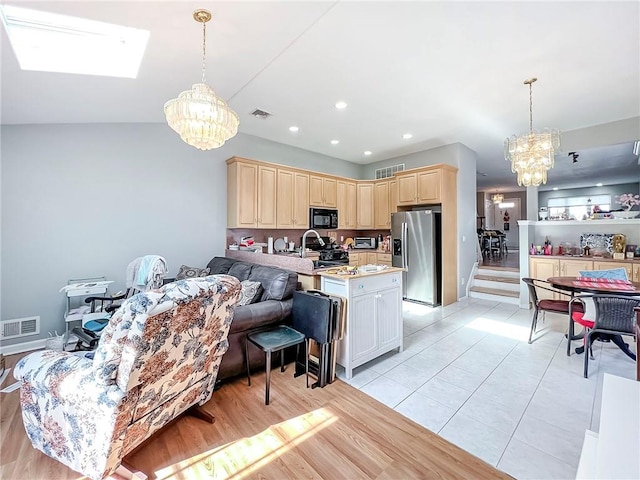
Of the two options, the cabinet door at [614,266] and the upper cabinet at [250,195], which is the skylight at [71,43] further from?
the cabinet door at [614,266]

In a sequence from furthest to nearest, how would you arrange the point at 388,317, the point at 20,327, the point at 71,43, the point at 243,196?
the point at 243,196 < the point at 20,327 < the point at 388,317 < the point at 71,43

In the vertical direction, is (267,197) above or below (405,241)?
above

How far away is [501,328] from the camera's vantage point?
3.86 metres

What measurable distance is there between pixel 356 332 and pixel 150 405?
169 cm

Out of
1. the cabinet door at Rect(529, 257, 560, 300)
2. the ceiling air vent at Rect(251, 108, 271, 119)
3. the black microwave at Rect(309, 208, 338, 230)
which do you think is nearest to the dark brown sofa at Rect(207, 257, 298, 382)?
the ceiling air vent at Rect(251, 108, 271, 119)

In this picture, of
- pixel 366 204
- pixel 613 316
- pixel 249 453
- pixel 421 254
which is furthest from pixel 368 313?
pixel 366 204

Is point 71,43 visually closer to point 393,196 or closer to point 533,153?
point 533,153

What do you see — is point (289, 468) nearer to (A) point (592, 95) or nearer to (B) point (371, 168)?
(A) point (592, 95)

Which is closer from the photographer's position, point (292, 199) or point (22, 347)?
point (22, 347)

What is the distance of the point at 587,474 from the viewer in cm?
76

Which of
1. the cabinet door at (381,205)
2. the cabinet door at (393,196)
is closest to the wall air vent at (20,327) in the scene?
the cabinet door at (381,205)

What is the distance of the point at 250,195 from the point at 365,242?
10.2 feet

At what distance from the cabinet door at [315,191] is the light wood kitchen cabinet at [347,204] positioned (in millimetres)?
543

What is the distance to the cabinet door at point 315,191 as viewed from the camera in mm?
5500
